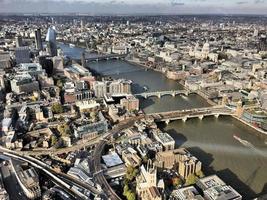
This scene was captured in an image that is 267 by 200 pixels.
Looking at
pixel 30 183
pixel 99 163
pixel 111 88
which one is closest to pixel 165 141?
pixel 99 163

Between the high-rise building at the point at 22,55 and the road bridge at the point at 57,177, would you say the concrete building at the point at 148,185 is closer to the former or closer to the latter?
the road bridge at the point at 57,177

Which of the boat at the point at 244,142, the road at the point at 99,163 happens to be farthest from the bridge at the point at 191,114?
the boat at the point at 244,142

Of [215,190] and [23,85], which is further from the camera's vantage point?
[23,85]

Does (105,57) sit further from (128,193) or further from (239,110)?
(128,193)

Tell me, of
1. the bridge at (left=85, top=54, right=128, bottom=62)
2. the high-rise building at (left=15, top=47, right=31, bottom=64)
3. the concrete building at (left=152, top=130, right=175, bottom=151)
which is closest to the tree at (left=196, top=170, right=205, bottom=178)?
the concrete building at (left=152, top=130, right=175, bottom=151)

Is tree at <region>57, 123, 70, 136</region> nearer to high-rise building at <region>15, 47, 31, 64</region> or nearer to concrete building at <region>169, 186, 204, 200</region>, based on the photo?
concrete building at <region>169, 186, 204, 200</region>
